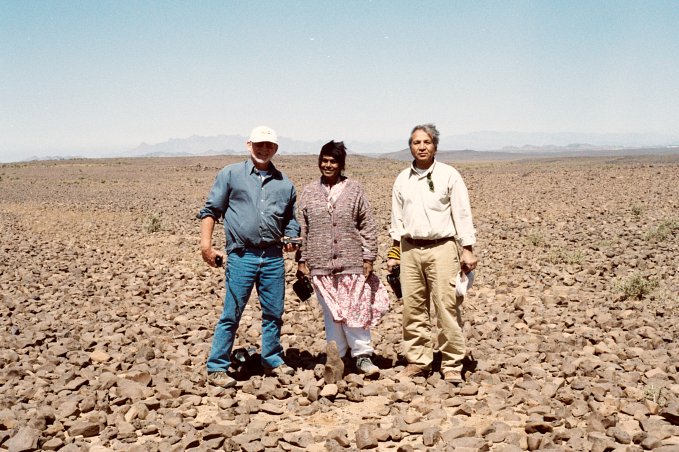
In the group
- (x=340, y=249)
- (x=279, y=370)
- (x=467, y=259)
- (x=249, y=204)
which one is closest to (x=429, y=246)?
(x=467, y=259)

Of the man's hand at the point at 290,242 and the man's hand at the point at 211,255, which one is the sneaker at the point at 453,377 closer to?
the man's hand at the point at 290,242

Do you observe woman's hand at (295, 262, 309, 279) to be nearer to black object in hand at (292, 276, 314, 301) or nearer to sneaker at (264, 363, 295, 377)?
black object in hand at (292, 276, 314, 301)

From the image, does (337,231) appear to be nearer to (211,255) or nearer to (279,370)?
(211,255)

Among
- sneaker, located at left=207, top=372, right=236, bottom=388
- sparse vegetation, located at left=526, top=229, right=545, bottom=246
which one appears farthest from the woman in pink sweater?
sparse vegetation, located at left=526, top=229, right=545, bottom=246

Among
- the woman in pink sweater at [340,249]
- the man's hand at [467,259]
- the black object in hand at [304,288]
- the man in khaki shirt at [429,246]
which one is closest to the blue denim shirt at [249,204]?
the woman in pink sweater at [340,249]

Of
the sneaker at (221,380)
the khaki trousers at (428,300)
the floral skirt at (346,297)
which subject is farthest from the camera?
the floral skirt at (346,297)

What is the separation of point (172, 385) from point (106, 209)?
17.4m

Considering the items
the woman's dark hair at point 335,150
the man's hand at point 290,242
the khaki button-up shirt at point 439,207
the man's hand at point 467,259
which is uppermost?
the woman's dark hair at point 335,150

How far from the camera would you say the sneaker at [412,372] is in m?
4.99

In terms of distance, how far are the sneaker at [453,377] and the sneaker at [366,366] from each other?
598 mm

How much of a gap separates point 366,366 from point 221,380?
124 centimetres

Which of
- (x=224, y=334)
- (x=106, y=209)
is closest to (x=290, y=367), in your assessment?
(x=224, y=334)

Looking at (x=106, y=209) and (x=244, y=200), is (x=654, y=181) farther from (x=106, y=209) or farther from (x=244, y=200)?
(x=244, y=200)

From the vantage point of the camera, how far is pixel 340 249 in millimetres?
4863
